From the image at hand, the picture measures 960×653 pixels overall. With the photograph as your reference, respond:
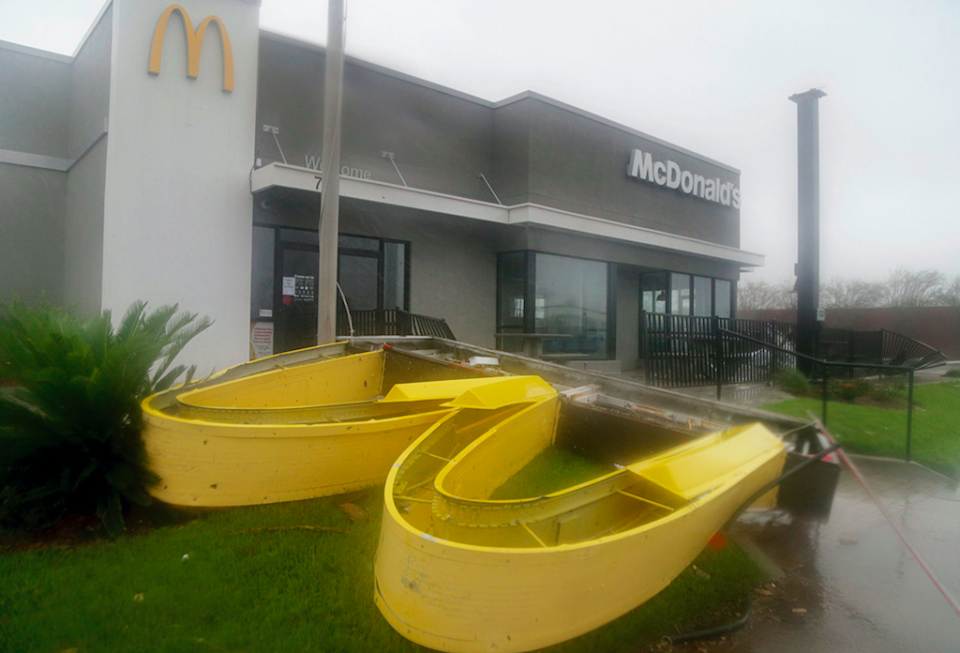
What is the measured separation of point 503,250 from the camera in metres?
12.9

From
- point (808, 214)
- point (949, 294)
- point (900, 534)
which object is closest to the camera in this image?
point (900, 534)

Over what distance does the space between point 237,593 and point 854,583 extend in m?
3.22

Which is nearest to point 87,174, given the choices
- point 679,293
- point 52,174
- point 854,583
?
point 52,174

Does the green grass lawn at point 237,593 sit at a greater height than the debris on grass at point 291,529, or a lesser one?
lesser

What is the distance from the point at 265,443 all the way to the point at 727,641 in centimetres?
257

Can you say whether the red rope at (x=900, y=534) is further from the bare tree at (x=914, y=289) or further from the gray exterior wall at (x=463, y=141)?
the bare tree at (x=914, y=289)

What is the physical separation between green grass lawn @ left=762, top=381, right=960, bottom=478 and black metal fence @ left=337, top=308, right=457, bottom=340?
20.5 ft

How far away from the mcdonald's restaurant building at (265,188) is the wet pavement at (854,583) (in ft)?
23.5

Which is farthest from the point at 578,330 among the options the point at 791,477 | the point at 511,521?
the point at 511,521

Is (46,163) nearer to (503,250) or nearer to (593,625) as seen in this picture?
(503,250)

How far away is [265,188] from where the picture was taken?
8.81 meters

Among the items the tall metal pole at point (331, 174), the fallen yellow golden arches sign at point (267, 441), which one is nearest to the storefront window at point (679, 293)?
the tall metal pole at point (331, 174)

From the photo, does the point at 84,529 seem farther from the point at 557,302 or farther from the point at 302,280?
the point at 557,302

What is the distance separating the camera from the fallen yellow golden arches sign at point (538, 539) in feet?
6.82
